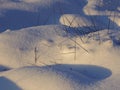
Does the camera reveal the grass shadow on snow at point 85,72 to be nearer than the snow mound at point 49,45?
Yes

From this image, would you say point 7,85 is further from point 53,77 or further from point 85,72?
point 85,72

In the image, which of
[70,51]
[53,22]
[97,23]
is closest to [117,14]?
[97,23]

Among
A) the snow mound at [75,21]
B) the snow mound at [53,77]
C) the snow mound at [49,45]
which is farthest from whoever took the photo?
the snow mound at [75,21]

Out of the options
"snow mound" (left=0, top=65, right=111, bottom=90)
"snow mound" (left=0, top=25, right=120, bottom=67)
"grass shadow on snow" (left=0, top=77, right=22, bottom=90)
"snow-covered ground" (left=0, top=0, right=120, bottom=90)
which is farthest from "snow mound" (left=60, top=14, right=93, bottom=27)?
"grass shadow on snow" (left=0, top=77, right=22, bottom=90)

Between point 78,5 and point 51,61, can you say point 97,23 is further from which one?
point 51,61

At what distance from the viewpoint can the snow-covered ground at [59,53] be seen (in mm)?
1937

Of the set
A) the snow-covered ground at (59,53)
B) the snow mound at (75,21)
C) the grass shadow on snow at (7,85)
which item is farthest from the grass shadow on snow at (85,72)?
the snow mound at (75,21)

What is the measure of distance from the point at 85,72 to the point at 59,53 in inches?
11.5

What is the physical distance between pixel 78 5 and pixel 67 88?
5.93 feet

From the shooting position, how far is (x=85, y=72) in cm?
209

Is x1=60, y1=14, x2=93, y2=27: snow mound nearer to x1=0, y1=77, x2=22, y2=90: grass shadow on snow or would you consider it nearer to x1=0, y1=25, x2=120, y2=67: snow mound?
x1=0, y1=25, x2=120, y2=67: snow mound

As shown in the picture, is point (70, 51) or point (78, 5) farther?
point (78, 5)

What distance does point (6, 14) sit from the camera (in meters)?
3.22

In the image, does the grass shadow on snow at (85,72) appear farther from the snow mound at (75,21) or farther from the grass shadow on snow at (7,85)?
the snow mound at (75,21)
